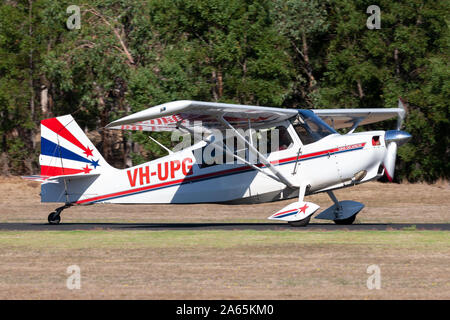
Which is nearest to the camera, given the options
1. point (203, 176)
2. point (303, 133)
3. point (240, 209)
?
point (303, 133)

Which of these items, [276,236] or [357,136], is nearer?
[276,236]

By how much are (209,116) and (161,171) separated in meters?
2.46

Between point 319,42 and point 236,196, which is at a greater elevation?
point 319,42

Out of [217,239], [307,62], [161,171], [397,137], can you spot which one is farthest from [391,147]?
[307,62]

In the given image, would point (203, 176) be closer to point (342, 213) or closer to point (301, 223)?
point (301, 223)

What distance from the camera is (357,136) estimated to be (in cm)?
1638

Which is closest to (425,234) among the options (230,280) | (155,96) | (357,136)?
(357,136)

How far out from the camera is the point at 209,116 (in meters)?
16.1

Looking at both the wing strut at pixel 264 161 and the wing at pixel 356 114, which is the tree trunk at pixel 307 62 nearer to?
the wing at pixel 356 114

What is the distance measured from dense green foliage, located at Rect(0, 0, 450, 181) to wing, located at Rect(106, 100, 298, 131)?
12.9 metres

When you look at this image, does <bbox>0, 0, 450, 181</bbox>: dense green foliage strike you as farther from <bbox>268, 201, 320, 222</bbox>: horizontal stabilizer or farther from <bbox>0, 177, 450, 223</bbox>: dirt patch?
<bbox>268, 201, 320, 222</bbox>: horizontal stabilizer

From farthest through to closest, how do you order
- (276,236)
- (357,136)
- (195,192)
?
1. (195,192)
2. (357,136)
3. (276,236)

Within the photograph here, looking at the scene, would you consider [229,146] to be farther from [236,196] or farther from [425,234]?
[425,234]

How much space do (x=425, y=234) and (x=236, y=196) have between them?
15.1 feet
